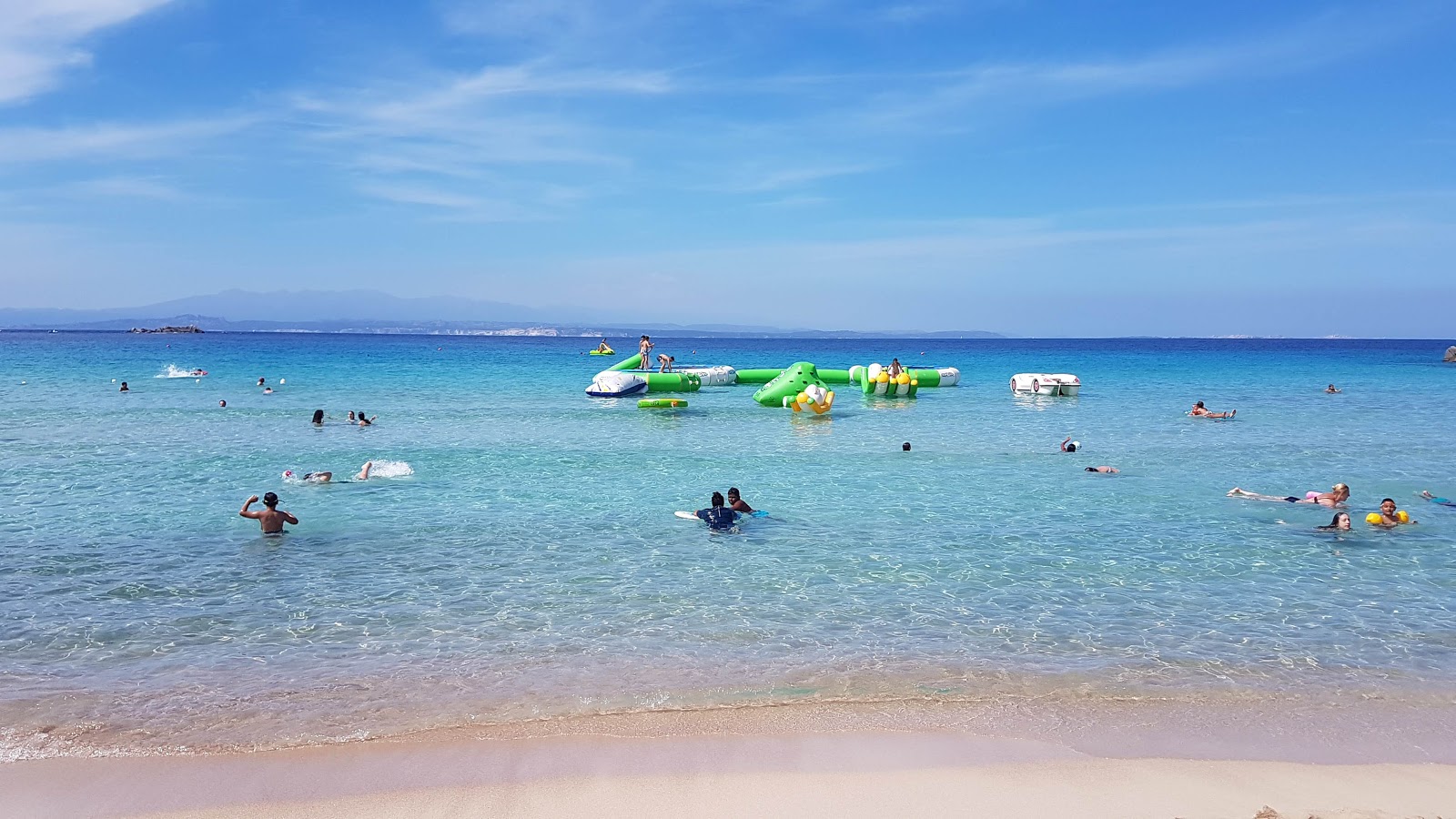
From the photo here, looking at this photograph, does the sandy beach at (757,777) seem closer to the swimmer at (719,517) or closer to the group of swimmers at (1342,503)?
the swimmer at (719,517)

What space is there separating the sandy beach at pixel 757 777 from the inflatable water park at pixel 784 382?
1867cm

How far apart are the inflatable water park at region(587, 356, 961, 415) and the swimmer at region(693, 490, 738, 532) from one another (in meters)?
13.2

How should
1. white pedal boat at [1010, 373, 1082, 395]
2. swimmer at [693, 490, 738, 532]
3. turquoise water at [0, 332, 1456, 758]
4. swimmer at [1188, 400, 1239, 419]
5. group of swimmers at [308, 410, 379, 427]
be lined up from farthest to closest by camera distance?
white pedal boat at [1010, 373, 1082, 395] < swimmer at [1188, 400, 1239, 419] < group of swimmers at [308, 410, 379, 427] < swimmer at [693, 490, 738, 532] < turquoise water at [0, 332, 1456, 758]

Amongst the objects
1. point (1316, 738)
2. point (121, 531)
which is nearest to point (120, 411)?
point (121, 531)

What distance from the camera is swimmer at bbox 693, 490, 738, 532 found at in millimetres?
11039

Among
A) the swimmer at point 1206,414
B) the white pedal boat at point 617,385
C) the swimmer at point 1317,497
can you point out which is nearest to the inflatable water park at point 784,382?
the white pedal boat at point 617,385

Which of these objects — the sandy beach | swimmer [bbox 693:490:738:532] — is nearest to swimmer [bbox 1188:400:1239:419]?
swimmer [bbox 693:490:738:532]

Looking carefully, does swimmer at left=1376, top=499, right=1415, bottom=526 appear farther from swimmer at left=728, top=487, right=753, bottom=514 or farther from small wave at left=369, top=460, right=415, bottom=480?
small wave at left=369, top=460, right=415, bottom=480

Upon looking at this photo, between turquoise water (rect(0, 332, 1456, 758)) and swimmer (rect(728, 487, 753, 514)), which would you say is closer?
turquoise water (rect(0, 332, 1456, 758))

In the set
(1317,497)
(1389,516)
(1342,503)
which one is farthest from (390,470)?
(1389,516)

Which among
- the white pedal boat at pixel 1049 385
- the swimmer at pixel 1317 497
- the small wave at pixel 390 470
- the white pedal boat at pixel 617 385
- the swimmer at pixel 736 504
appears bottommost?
the small wave at pixel 390 470

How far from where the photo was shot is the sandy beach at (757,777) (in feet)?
16.0

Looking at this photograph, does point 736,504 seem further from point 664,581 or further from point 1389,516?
point 1389,516

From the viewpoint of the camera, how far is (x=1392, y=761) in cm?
545
